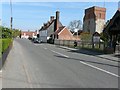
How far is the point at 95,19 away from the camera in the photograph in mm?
108125

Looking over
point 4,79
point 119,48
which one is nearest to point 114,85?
point 4,79

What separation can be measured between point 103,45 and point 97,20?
2899 inches

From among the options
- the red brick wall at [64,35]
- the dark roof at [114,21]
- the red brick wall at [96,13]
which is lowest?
the red brick wall at [64,35]

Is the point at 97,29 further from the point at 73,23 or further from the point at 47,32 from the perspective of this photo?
the point at 73,23

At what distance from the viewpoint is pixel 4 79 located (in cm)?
1193

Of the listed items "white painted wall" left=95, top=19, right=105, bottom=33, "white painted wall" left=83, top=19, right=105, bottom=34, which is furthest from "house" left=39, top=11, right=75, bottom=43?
"white painted wall" left=95, top=19, right=105, bottom=33

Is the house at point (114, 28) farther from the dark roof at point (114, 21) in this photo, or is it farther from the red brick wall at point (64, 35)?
the red brick wall at point (64, 35)

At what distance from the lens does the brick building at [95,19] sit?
107m

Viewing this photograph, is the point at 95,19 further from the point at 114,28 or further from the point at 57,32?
the point at 114,28

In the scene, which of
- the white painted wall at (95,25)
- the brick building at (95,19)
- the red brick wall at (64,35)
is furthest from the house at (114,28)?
the brick building at (95,19)

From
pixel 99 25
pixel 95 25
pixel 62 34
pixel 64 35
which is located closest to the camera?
pixel 62 34

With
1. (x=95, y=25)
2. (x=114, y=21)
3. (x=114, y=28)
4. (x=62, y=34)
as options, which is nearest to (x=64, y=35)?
(x=62, y=34)

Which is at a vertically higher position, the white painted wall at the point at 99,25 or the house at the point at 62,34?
the white painted wall at the point at 99,25

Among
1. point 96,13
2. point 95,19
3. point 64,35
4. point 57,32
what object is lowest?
point 64,35
